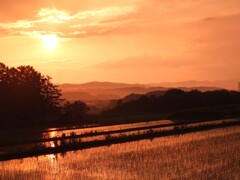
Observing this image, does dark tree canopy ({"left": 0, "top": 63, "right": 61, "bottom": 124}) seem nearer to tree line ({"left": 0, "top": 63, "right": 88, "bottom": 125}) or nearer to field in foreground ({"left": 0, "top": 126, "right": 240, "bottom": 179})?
tree line ({"left": 0, "top": 63, "right": 88, "bottom": 125})

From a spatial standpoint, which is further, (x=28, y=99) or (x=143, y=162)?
(x=28, y=99)

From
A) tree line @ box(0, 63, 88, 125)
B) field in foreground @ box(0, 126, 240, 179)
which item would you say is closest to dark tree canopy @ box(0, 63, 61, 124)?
tree line @ box(0, 63, 88, 125)

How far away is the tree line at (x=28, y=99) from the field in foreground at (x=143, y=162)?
25459 mm

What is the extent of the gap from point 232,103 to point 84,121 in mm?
26271

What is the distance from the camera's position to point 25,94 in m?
53.8

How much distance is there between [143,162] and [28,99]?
110ft

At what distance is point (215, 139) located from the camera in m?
30.2

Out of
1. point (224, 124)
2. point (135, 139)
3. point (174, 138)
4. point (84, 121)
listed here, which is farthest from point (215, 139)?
point (84, 121)

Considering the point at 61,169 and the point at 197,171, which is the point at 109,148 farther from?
the point at 197,171

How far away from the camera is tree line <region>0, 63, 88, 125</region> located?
174 ft

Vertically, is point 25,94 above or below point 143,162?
above

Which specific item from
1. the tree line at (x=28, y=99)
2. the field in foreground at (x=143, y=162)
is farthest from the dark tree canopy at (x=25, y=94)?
the field in foreground at (x=143, y=162)

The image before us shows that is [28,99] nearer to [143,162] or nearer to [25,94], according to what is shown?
[25,94]

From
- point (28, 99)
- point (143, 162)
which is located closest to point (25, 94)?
point (28, 99)
